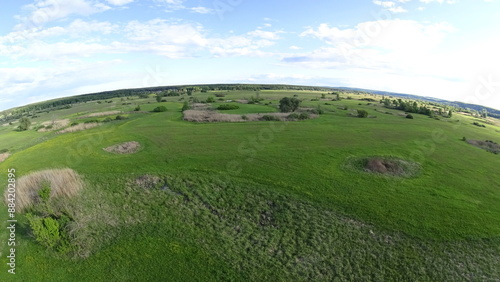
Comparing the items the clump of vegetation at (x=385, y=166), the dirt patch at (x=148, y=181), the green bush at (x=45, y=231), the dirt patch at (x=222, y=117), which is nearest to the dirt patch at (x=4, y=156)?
the dirt patch at (x=148, y=181)

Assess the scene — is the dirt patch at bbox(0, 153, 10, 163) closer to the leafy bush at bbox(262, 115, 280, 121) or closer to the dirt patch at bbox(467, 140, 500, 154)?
the leafy bush at bbox(262, 115, 280, 121)

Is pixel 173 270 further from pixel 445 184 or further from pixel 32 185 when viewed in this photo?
pixel 445 184

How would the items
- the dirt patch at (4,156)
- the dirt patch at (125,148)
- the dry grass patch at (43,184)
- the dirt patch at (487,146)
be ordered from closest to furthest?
the dry grass patch at (43,184)
the dirt patch at (125,148)
the dirt patch at (4,156)
the dirt patch at (487,146)

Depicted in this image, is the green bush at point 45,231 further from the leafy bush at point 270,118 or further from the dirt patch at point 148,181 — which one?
the leafy bush at point 270,118

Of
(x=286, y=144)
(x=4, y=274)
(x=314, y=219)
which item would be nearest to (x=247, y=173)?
(x=314, y=219)

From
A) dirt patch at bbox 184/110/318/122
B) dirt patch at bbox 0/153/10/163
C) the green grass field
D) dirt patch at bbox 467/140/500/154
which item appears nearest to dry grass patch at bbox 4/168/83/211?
the green grass field

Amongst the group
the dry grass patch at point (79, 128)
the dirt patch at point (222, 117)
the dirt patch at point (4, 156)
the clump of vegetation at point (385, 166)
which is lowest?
the dirt patch at point (4, 156)
